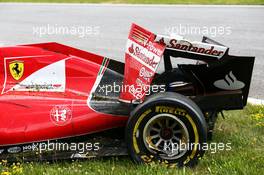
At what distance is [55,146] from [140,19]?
38.0 ft

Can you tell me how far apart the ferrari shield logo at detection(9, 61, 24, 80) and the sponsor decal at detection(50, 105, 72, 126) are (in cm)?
54

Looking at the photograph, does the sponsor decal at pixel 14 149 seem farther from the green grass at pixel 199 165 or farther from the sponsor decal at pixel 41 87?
the sponsor decal at pixel 41 87

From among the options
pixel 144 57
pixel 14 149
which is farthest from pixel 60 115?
pixel 144 57

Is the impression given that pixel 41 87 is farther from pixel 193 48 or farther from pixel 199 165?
pixel 199 165

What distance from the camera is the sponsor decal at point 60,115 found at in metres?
4.55

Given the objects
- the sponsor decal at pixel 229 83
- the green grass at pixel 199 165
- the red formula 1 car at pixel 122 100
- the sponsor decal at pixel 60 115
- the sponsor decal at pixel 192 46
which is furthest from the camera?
the sponsor decal at pixel 229 83

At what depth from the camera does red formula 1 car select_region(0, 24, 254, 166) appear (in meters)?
4.38

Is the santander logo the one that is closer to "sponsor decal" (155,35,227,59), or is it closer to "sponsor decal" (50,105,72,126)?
"sponsor decal" (155,35,227,59)

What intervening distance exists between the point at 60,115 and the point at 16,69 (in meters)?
0.70

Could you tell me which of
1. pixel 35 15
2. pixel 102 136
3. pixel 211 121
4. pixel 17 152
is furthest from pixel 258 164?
pixel 35 15

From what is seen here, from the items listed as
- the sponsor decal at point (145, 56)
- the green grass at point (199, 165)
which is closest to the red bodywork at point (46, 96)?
the green grass at point (199, 165)

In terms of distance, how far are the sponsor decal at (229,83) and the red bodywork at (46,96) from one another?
0.99 metres

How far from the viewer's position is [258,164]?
4.43m

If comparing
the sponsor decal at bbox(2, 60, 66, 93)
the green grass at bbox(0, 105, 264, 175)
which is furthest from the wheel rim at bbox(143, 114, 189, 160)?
the sponsor decal at bbox(2, 60, 66, 93)
